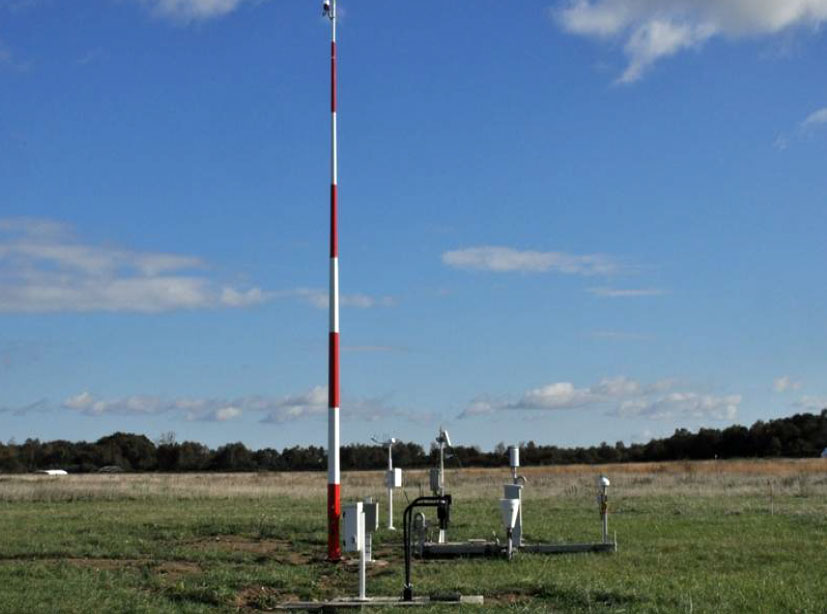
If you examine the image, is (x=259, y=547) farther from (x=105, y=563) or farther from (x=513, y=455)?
(x=513, y=455)

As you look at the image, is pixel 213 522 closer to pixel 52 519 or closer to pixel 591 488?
pixel 52 519

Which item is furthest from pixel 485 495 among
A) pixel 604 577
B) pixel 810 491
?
pixel 604 577

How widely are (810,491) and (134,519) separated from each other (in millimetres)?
23906

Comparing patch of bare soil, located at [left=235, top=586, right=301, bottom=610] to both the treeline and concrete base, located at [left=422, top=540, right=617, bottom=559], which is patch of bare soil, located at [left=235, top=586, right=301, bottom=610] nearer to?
concrete base, located at [left=422, top=540, right=617, bottom=559]

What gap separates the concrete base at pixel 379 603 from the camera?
1424 centimetres

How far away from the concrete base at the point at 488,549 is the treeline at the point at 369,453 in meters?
76.7

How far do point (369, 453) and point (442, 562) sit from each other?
88.0 meters

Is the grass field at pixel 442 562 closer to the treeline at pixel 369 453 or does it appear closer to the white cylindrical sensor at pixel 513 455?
the white cylindrical sensor at pixel 513 455

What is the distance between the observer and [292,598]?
15.5 meters

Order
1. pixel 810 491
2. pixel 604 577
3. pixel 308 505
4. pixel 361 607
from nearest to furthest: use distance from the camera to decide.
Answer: pixel 361 607
pixel 604 577
pixel 308 505
pixel 810 491

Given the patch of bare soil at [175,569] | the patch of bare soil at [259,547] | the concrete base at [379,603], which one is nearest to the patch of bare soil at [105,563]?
the patch of bare soil at [175,569]

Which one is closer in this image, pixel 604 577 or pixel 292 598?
pixel 292 598

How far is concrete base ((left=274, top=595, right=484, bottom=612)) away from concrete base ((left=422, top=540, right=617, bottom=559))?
5251mm

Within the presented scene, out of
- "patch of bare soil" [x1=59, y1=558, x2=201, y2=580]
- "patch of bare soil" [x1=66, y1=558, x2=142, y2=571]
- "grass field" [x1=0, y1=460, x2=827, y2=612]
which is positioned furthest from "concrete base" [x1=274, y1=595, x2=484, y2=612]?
"patch of bare soil" [x1=66, y1=558, x2=142, y2=571]
